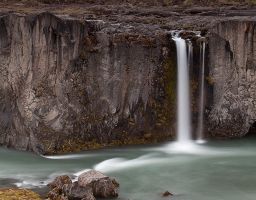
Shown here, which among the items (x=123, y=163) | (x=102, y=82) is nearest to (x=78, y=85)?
(x=102, y=82)

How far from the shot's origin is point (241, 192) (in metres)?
18.5

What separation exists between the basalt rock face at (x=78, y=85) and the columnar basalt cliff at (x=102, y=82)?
0.05 metres

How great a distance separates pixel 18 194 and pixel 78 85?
836 cm

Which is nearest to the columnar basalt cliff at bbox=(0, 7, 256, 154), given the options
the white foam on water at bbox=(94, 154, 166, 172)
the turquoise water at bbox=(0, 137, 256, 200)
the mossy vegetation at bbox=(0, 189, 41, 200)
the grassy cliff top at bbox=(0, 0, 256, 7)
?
the turquoise water at bbox=(0, 137, 256, 200)

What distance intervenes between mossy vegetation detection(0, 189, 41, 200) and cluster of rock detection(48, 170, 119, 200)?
0.64 metres

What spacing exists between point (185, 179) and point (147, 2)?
24069 mm

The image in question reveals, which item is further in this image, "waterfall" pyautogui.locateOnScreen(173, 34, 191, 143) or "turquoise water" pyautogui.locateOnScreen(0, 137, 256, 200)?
"waterfall" pyautogui.locateOnScreen(173, 34, 191, 143)

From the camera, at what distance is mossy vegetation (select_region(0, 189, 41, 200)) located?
57.0 feet

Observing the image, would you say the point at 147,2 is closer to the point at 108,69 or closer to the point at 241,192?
the point at 108,69

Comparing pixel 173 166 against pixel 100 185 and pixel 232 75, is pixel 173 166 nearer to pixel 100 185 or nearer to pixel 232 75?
pixel 100 185

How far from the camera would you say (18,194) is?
1780 centimetres

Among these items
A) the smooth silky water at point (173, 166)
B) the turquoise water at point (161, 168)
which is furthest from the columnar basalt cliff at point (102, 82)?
the turquoise water at point (161, 168)

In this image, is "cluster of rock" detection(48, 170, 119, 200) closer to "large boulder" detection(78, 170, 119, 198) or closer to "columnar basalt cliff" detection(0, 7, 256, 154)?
"large boulder" detection(78, 170, 119, 198)

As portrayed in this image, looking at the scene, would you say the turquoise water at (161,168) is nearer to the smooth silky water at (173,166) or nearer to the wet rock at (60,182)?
the smooth silky water at (173,166)
